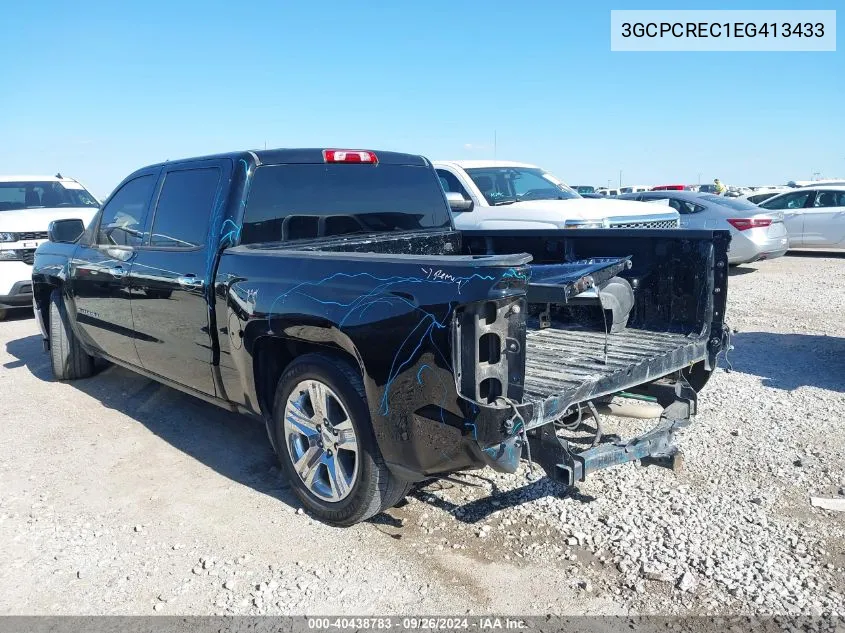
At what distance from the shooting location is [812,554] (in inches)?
130

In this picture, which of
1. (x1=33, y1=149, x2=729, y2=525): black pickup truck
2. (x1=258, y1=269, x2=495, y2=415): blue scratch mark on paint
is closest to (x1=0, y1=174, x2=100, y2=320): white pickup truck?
(x1=33, y1=149, x2=729, y2=525): black pickup truck

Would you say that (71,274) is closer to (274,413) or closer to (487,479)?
(274,413)

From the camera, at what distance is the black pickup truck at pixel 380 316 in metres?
2.90

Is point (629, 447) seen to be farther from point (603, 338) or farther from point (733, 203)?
point (733, 203)

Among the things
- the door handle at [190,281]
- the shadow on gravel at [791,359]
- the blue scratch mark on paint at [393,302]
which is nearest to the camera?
the blue scratch mark on paint at [393,302]

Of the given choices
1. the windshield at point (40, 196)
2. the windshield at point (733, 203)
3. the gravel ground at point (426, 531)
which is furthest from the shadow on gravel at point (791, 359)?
the windshield at point (40, 196)

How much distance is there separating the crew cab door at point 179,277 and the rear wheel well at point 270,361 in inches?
17.1

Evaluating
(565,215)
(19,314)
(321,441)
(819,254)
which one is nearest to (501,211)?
(565,215)

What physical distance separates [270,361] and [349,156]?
4.87 ft

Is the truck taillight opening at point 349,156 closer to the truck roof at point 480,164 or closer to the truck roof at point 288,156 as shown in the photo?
the truck roof at point 288,156

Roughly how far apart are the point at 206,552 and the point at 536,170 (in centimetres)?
826

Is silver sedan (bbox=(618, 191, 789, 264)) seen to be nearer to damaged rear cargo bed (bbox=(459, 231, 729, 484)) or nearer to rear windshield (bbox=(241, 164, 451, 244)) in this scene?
damaged rear cargo bed (bbox=(459, 231, 729, 484))

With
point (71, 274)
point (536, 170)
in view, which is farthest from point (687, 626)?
point (536, 170)

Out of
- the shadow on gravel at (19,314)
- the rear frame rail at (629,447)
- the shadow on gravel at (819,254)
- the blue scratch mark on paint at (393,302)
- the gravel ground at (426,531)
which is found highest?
the blue scratch mark on paint at (393,302)
